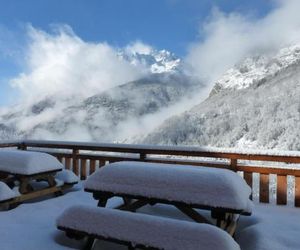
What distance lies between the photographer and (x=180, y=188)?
161 inches

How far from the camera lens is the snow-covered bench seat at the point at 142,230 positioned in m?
3.17

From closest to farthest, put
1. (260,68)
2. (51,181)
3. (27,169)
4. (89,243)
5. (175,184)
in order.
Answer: (89,243) → (175,184) → (27,169) → (51,181) → (260,68)

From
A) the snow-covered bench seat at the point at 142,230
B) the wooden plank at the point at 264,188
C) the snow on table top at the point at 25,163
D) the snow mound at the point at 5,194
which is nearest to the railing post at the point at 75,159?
the snow on table top at the point at 25,163

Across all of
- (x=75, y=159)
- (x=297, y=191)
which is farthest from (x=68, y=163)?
(x=297, y=191)

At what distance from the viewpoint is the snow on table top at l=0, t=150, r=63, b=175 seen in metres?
6.11

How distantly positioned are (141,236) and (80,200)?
3438 millimetres

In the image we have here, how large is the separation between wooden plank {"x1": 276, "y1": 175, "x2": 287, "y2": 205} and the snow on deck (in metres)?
0.21

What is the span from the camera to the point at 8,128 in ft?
276

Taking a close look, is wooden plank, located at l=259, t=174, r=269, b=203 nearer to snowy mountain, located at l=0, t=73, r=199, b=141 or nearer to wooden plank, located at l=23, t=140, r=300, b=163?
wooden plank, located at l=23, t=140, r=300, b=163

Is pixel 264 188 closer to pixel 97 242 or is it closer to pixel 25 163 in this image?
pixel 97 242

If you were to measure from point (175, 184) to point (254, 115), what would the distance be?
2801cm

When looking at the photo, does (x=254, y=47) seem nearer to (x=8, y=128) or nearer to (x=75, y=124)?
(x=75, y=124)

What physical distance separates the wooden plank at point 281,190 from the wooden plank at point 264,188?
20 centimetres

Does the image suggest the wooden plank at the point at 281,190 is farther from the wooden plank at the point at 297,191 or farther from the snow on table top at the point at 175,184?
the snow on table top at the point at 175,184
